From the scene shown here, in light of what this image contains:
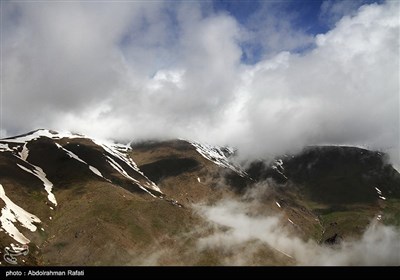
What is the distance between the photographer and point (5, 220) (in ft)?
630
